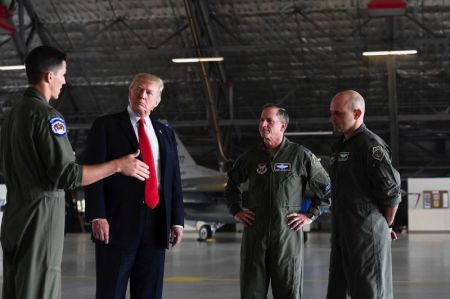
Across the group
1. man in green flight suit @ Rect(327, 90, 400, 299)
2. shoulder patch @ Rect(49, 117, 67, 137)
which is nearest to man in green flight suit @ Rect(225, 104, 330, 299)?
man in green flight suit @ Rect(327, 90, 400, 299)

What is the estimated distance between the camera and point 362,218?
14.3 feet

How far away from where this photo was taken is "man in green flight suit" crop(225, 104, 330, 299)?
15.9ft

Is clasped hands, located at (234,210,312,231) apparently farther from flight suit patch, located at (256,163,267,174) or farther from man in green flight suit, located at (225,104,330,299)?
flight suit patch, located at (256,163,267,174)

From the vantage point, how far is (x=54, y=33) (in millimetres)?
23203

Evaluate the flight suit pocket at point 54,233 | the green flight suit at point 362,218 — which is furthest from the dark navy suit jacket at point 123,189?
the green flight suit at point 362,218

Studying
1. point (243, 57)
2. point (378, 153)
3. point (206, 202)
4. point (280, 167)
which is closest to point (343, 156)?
point (378, 153)

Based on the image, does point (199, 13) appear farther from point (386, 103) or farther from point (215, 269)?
point (215, 269)

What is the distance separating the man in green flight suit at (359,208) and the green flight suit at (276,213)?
16.0 inches

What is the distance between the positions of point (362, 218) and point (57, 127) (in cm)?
203

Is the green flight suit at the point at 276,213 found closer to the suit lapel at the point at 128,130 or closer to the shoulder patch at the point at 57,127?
the suit lapel at the point at 128,130

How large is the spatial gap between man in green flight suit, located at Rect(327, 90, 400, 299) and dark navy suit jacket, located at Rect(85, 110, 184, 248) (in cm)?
106

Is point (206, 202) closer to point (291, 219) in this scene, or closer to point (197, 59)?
point (197, 59)

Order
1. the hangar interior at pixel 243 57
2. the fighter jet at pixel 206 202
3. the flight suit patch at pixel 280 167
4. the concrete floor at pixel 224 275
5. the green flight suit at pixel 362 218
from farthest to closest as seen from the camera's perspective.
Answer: the hangar interior at pixel 243 57
the fighter jet at pixel 206 202
the concrete floor at pixel 224 275
the flight suit patch at pixel 280 167
the green flight suit at pixel 362 218

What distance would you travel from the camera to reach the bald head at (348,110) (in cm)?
448
